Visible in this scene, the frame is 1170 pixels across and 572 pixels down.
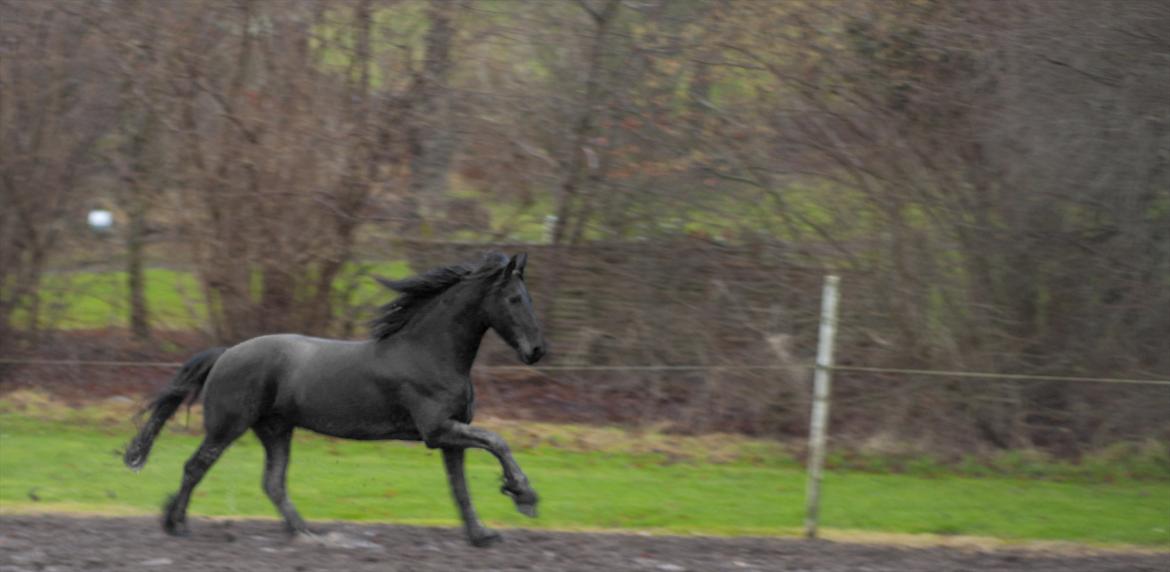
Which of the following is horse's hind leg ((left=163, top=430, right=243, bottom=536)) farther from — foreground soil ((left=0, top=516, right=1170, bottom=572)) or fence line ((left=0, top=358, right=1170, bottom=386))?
fence line ((left=0, top=358, right=1170, bottom=386))

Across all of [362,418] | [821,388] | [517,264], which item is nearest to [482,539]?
[362,418]

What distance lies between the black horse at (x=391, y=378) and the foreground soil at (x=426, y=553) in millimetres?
319

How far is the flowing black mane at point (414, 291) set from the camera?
8328 millimetres

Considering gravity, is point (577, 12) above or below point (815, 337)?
above

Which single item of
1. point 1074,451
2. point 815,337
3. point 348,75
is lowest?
point 1074,451

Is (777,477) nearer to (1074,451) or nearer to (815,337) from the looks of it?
(815,337)

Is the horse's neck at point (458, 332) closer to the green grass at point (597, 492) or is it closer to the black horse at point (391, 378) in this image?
the black horse at point (391, 378)

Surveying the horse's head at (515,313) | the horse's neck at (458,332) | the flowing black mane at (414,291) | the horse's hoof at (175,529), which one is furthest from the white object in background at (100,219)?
the horse's head at (515,313)

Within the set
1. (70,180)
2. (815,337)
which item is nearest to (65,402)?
(70,180)

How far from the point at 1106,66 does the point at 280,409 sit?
803 cm

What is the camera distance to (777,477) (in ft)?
40.0

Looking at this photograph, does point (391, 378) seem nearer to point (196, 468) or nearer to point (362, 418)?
point (362, 418)

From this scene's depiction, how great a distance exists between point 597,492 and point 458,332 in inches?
130

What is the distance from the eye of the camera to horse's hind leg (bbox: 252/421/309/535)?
8.53 metres
